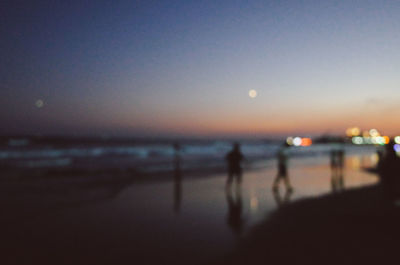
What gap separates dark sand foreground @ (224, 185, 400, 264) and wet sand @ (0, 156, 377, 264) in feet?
1.53

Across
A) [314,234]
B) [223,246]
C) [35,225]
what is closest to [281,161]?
[314,234]

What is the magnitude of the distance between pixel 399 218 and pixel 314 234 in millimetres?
2632

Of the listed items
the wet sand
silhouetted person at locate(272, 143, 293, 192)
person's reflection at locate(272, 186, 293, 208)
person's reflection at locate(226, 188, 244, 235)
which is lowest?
person's reflection at locate(272, 186, 293, 208)

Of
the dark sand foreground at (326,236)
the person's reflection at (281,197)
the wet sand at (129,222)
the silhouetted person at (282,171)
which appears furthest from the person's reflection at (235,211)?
the silhouetted person at (282,171)

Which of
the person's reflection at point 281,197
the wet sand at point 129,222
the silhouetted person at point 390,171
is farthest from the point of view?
the person's reflection at point 281,197

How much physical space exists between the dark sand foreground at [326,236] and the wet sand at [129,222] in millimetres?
465

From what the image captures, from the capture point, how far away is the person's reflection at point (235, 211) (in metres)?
6.78

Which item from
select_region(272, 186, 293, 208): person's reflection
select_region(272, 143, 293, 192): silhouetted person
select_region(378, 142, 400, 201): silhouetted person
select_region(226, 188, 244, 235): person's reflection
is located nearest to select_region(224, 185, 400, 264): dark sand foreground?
select_region(226, 188, 244, 235): person's reflection

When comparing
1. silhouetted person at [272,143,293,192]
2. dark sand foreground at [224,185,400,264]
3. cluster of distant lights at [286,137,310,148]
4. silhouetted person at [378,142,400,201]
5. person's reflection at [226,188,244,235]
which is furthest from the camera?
cluster of distant lights at [286,137,310,148]

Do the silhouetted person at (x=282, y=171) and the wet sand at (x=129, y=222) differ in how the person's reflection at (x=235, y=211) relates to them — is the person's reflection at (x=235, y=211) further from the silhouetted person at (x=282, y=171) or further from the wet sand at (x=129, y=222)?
the silhouetted person at (x=282, y=171)

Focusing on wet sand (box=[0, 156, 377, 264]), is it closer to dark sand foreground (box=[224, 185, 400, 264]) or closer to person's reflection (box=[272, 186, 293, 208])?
person's reflection (box=[272, 186, 293, 208])

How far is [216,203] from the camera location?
369 inches

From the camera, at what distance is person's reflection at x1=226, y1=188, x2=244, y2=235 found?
6.78m

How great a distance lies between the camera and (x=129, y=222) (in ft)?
23.8
